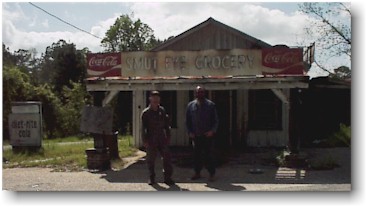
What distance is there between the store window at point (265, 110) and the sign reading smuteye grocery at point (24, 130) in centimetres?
655

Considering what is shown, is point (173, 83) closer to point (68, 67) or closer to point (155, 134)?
point (155, 134)

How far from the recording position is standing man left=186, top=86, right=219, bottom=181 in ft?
31.9

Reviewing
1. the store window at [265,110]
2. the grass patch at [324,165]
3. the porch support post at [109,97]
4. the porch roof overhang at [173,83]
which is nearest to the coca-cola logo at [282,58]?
the porch roof overhang at [173,83]

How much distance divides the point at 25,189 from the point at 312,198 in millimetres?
5063

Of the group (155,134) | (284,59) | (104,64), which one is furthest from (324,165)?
(104,64)

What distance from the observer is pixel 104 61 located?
41.4 ft

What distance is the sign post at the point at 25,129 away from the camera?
1514cm

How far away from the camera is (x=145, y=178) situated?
34.2ft

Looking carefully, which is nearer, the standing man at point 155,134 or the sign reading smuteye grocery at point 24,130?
the standing man at point 155,134

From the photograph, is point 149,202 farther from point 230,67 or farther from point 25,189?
point 230,67

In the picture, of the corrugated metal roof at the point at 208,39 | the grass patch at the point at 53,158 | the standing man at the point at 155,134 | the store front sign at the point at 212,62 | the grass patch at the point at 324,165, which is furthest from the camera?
the corrugated metal roof at the point at 208,39

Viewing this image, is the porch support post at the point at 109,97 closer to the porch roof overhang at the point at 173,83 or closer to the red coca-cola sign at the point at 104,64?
the porch roof overhang at the point at 173,83

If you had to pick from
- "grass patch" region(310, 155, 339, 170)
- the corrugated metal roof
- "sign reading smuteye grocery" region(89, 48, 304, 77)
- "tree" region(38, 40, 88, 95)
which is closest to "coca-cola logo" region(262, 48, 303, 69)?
"sign reading smuteye grocery" region(89, 48, 304, 77)

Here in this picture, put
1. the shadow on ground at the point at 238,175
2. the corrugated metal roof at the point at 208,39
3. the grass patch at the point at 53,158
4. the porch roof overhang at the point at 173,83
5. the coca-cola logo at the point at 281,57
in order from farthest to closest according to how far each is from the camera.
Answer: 1. the corrugated metal roof at the point at 208,39
2. the grass patch at the point at 53,158
3. the porch roof overhang at the point at 173,83
4. the coca-cola logo at the point at 281,57
5. the shadow on ground at the point at 238,175
